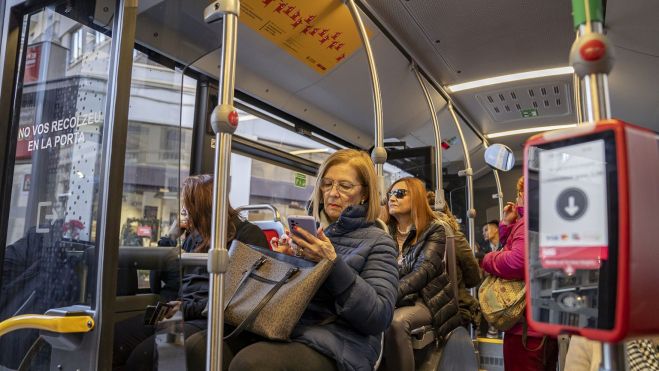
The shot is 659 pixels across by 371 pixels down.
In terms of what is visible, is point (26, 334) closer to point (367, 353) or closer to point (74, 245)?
point (74, 245)

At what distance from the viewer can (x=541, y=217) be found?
1.98ft

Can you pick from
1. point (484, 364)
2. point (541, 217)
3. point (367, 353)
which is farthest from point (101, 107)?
point (484, 364)

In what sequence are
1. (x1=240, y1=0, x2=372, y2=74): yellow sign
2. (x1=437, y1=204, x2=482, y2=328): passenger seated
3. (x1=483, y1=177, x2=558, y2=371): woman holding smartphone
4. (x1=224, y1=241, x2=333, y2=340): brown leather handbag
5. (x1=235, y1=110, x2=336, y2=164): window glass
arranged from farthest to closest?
(x1=235, y1=110, x2=336, y2=164): window glass, (x1=437, y1=204, x2=482, y2=328): passenger seated, (x1=240, y1=0, x2=372, y2=74): yellow sign, (x1=483, y1=177, x2=558, y2=371): woman holding smartphone, (x1=224, y1=241, x2=333, y2=340): brown leather handbag

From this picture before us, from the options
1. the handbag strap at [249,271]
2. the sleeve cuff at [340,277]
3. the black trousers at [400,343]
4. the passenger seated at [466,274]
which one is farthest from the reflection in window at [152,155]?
the passenger seated at [466,274]

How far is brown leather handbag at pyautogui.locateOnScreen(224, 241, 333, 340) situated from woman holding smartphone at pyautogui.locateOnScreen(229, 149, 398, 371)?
0.05m

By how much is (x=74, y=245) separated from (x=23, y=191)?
43 centimetres

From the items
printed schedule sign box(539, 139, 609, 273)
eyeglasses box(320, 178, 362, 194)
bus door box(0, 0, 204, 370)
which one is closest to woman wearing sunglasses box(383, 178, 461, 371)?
eyeglasses box(320, 178, 362, 194)

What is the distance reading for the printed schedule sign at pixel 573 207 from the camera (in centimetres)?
54

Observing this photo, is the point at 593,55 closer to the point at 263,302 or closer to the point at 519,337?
the point at 263,302

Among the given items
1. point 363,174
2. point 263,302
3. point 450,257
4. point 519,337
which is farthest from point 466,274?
point 263,302

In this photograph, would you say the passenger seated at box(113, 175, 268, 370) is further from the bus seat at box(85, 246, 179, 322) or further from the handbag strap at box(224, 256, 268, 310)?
the handbag strap at box(224, 256, 268, 310)

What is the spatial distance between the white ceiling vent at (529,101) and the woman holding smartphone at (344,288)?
249 cm

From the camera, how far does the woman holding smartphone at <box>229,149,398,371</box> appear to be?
1.62 metres

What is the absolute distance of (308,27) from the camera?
3.09 meters
